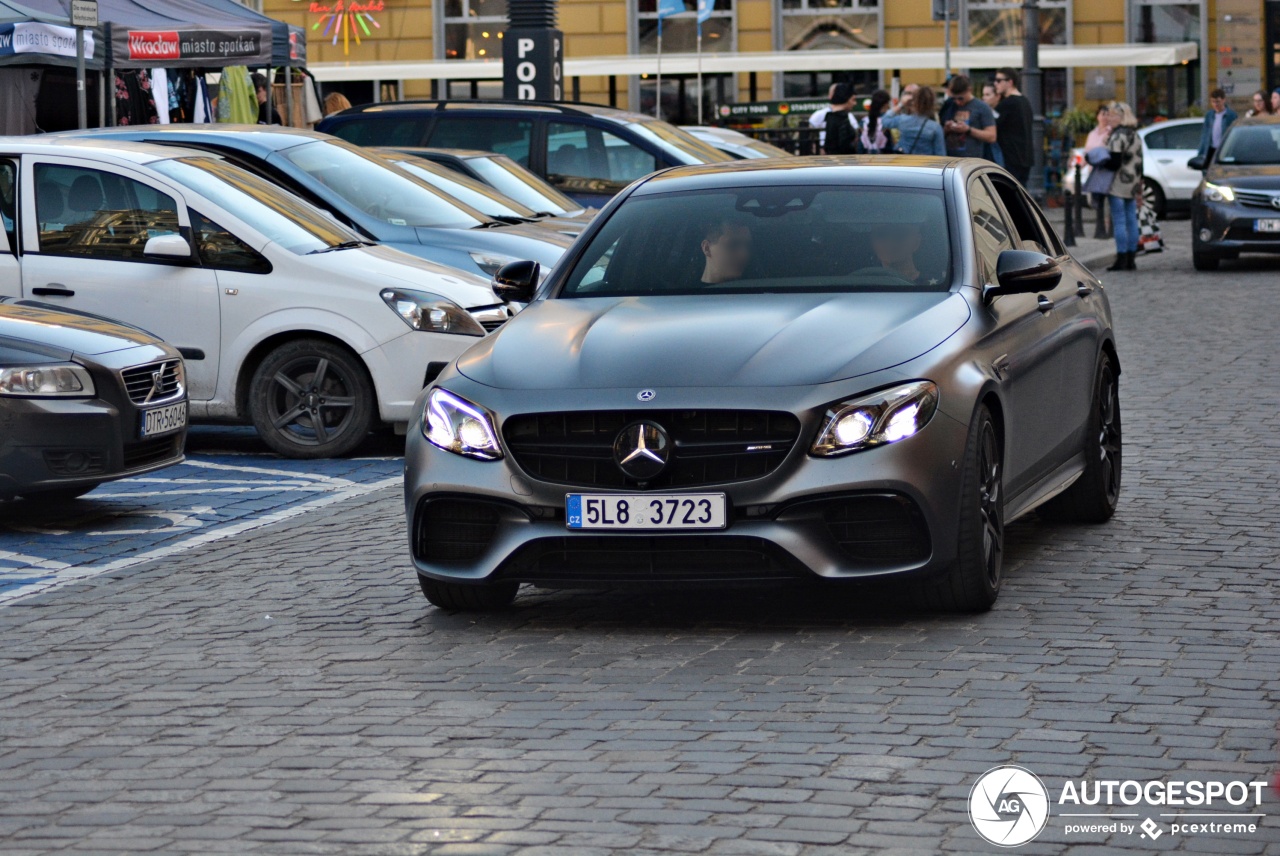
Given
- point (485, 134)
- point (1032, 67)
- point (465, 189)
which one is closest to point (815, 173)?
point (465, 189)

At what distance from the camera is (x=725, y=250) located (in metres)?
7.42

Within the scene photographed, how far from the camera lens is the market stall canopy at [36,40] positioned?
1881 cm

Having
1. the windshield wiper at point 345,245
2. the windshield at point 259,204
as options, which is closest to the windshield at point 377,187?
the windshield at point 259,204

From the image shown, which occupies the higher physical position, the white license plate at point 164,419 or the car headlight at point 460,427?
the car headlight at point 460,427

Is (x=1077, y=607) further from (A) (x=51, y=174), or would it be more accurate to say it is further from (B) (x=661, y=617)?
(A) (x=51, y=174)

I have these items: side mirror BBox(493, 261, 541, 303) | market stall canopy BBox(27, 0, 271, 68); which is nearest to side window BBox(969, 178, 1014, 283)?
side mirror BBox(493, 261, 541, 303)

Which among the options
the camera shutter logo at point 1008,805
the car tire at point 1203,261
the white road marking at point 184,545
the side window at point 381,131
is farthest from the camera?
the car tire at point 1203,261

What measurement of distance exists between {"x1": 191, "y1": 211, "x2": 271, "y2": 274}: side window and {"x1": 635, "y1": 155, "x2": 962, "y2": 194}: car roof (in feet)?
12.5

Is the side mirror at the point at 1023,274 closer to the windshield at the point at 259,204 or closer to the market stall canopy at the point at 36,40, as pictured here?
the windshield at the point at 259,204

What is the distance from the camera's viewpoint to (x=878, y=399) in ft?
20.7

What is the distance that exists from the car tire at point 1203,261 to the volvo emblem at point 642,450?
17970mm

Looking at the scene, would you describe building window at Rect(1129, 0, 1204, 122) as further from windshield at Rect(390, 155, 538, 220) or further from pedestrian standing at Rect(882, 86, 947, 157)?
windshield at Rect(390, 155, 538, 220)

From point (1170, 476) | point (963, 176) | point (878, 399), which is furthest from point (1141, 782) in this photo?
point (1170, 476)

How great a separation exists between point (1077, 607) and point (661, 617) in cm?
134
